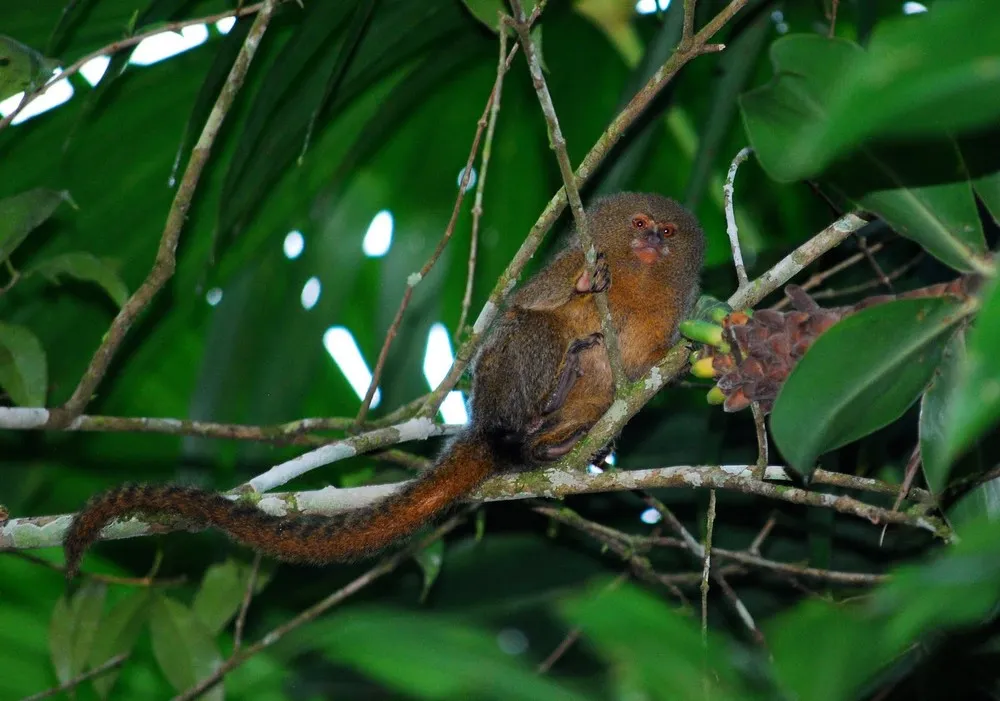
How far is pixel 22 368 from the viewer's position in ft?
9.62

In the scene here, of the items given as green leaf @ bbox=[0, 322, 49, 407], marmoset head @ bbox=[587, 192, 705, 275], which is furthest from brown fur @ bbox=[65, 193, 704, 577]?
green leaf @ bbox=[0, 322, 49, 407]

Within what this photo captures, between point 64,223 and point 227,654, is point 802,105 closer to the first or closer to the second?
point 64,223

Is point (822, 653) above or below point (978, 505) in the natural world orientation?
above

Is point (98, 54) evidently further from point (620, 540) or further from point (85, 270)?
point (620, 540)

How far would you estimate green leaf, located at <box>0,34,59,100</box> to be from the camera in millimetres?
2693

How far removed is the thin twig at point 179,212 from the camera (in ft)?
8.99

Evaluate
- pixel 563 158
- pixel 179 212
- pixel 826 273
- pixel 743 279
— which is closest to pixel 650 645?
pixel 563 158

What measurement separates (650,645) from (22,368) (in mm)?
2668

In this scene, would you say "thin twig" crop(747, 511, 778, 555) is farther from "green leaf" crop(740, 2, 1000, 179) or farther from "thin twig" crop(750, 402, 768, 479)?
"green leaf" crop(740, 2, 1000, 179)

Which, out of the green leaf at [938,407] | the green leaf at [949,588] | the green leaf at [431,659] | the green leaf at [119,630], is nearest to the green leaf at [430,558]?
the green leaf at [119,630]

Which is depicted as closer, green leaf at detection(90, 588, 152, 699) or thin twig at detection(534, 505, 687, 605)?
green leaf at detection(90, 588, 152, 699)

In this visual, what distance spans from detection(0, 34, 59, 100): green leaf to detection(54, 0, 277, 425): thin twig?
411mm

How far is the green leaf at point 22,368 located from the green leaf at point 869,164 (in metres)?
2.31

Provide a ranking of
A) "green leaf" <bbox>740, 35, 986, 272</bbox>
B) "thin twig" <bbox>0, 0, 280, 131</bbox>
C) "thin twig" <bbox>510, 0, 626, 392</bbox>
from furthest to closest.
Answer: "thin twig" <bbox>0, 0, 280, 131</bbox> → "thin twig" <bbox>510, 0, 626, 392</bbox> → "green leaf" <bbox>740, 35, 986, 272</bbox>
